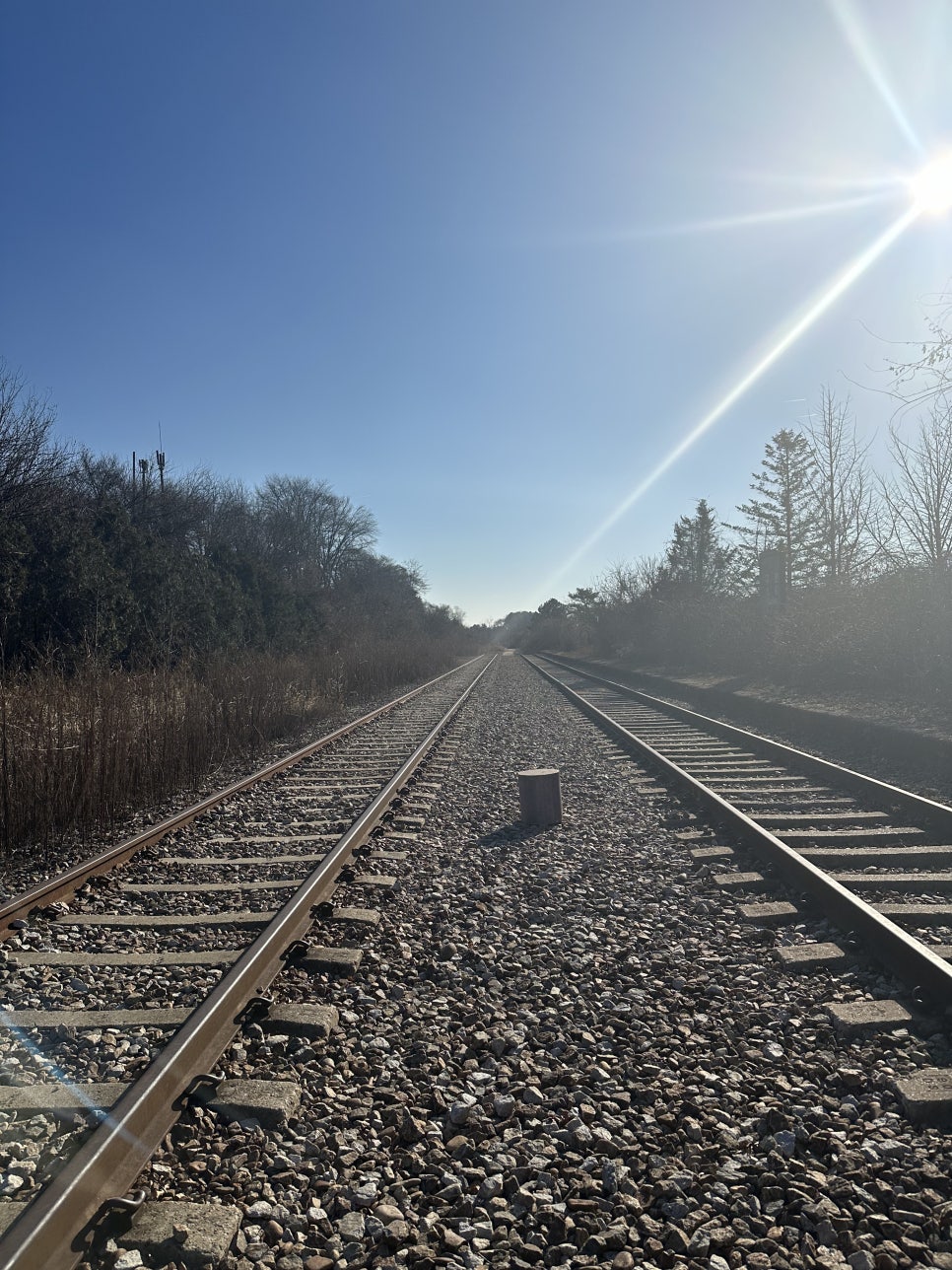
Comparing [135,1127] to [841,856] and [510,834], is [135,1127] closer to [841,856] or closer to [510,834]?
[510,834]

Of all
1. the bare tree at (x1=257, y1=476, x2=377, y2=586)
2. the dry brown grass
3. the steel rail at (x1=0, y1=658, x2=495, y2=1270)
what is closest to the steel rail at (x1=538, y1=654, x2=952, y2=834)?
the steel rail at (x1=0, y1=658, x2=495, y2=1270)

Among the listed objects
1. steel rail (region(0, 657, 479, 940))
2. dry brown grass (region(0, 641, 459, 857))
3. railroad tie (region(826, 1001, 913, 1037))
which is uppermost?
dry brown grass (region(0, 641, 459, 857))

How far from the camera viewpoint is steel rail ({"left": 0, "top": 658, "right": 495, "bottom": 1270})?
1.96m

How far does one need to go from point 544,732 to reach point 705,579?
95.1 ft

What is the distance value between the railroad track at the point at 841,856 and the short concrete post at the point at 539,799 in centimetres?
127

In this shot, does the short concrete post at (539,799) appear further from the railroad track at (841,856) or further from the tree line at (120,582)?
the tree line at (120,582)

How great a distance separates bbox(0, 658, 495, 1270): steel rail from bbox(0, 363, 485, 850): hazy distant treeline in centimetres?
368

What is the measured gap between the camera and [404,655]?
30703 millimetres

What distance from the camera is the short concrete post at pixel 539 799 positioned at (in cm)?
689

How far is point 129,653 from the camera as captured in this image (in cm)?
1561

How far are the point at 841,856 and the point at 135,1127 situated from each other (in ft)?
15.0

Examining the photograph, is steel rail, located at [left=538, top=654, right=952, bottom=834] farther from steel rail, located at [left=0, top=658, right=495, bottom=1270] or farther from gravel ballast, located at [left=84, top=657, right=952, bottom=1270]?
steel rail, located at [left=0, top=658, right=495, bottom=1270]

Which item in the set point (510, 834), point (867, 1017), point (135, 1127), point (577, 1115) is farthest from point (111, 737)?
point (867, 1017)

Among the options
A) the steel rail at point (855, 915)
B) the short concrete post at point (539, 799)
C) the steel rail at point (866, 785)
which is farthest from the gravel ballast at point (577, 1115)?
the steel rail at point (866, 785)
